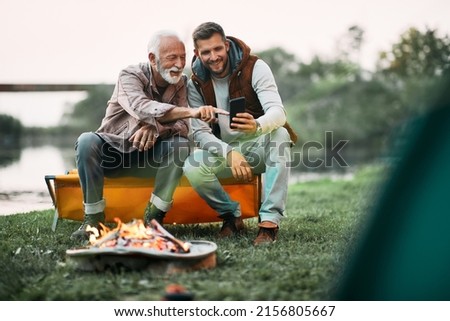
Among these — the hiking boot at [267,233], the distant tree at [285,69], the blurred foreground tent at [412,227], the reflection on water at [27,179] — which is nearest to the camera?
the blurred foreground tent at [412,227]

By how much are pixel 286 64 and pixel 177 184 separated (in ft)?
38.2

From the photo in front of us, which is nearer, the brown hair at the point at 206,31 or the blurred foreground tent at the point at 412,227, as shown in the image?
the blurred foreground tent at the point at 412,227

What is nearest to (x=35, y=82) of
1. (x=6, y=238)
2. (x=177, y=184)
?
(x=6, y=238)

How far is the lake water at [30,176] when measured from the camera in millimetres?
4633

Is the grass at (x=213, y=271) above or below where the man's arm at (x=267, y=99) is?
below

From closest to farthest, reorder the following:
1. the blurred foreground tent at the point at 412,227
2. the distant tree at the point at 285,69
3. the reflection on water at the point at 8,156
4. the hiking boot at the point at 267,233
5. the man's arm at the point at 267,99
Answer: the blurred foreground tent at the point at 412,227 → the hiking boot at the point at 267,233 → the man's arm at the point at 267,99 → the reflection on water at the point at 8,156 → the distant tree at the point at 285,69

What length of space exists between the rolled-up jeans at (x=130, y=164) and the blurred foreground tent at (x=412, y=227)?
53.1 inches

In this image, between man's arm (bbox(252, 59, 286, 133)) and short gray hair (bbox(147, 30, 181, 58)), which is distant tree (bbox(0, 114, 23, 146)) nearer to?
short gray hair (bbox(147, 30, 181, 58))

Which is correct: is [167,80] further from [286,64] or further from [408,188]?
[286,64]

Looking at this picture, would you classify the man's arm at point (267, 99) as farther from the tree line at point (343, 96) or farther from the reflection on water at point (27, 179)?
the tree line at point (343, 96)

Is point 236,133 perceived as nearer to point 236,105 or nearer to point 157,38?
point 236,105

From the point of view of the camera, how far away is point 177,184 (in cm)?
312

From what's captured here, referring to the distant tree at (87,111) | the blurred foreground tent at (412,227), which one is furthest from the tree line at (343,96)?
the blurred foreground tent at (412,227)

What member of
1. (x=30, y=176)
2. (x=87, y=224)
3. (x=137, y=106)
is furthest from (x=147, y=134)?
→ (x=30, y=176)
